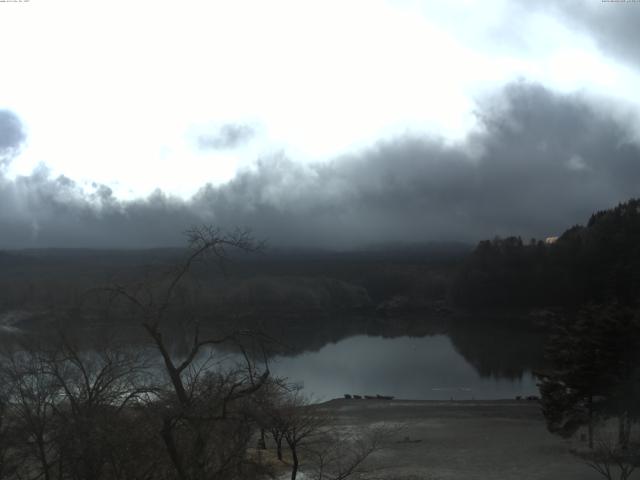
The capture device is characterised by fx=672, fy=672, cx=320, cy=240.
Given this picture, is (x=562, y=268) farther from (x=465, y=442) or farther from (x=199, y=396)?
(x=199, y=396)

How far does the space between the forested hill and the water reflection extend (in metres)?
21.3

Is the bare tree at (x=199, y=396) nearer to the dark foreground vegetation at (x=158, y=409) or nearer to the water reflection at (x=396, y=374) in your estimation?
the dark foreground vegetation at (x=158, y=409)

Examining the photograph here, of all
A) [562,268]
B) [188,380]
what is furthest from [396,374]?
[562,268]

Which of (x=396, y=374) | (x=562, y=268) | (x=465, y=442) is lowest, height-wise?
(x=396, y=374)

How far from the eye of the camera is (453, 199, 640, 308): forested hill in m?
77.2

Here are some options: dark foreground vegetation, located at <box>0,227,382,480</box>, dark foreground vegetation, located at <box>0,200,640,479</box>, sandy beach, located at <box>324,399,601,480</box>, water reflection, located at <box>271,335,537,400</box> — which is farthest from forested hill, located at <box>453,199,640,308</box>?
dark foreground vegetation, located at <box>0,227,382,480</box>

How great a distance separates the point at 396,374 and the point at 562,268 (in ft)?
155

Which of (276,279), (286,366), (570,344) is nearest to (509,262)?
(276,279)

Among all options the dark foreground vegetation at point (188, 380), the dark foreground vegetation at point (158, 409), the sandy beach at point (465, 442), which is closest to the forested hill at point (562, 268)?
the dark foreground vegetation at point (188, 380)

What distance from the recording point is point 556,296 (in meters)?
90.7

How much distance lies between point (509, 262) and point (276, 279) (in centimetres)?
3561

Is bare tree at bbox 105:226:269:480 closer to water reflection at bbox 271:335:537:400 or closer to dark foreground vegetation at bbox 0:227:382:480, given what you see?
dark foreground vegetation at bbox 0:227:382:480

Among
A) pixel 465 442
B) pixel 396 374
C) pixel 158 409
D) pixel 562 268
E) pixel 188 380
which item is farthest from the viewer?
pixel 562 268

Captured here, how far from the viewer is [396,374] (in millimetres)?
51188
